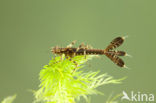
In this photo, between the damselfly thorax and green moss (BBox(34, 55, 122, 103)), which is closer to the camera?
green moss (BBox(34, 55, 122, 103))

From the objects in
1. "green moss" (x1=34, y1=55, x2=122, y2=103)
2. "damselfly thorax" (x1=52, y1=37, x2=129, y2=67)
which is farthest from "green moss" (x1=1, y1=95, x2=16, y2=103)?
"damselfly thorax" (x1=52, y1=37, x2=129, y2=67)

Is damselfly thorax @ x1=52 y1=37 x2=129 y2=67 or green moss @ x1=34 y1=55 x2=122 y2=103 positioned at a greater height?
damselfly thorax @ x1=52 y1=37 x2=129 y2=67

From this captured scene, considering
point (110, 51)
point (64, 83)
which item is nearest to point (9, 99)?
point (64, 83)

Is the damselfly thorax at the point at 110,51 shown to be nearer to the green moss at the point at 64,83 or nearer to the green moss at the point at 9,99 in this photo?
the green moss at the point at 64,83

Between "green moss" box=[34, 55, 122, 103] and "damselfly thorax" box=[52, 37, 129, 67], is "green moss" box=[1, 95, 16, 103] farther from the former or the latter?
"damselfly thorax" box=[52, 37, 129, 67]

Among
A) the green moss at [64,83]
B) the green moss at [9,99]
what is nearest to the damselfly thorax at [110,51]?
the green moss at [64,83]

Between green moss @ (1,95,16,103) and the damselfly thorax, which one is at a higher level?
the damselfly thorax

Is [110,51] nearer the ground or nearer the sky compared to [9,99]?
nearer the sky

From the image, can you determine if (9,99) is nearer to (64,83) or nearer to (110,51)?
(64,83)
